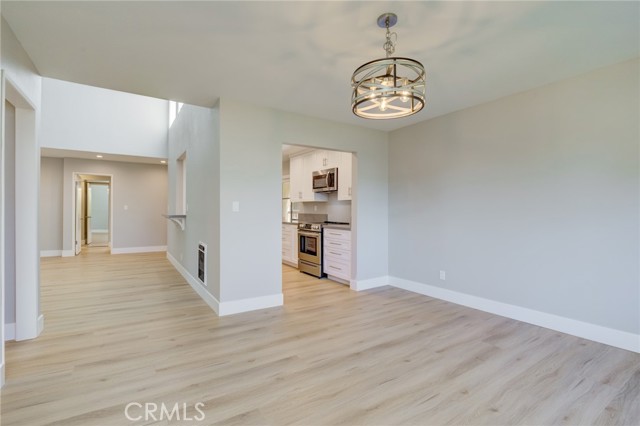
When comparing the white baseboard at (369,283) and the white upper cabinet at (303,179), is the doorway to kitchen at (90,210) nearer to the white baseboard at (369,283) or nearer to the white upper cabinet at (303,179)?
the white upper cabinet at (303,179)

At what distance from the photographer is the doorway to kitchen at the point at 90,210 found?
7988mm

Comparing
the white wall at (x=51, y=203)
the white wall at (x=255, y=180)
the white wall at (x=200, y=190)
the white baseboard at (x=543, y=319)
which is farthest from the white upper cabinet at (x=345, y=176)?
the white wall at (x=51, y=203)

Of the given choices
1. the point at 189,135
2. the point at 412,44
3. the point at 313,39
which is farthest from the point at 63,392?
the point at 189,135

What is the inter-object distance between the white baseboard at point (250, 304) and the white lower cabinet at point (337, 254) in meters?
1.38

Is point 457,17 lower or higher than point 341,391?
higher

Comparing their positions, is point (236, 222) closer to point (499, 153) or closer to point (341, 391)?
point (341, 391)

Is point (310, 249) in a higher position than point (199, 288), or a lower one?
higher

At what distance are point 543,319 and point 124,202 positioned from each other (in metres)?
9.40

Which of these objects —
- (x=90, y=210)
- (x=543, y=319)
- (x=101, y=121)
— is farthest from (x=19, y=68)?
(x=90, y=210)

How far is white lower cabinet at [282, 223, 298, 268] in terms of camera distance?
6.26m

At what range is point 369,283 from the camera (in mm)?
4684

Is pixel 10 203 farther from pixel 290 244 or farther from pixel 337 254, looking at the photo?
pixel 290 244

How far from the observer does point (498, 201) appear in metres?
3.52

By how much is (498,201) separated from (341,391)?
2.79 m
